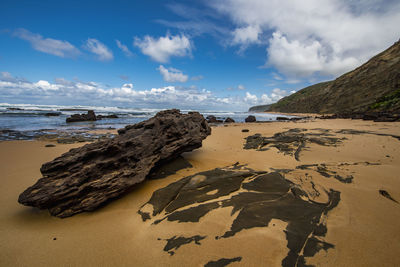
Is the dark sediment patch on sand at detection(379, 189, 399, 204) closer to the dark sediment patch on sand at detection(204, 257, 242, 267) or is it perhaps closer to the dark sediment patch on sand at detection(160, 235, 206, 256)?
the dark sediment patch on sand at detection(204, 257, 242, 267)

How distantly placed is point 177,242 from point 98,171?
2.30 m

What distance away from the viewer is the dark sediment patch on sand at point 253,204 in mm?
2100

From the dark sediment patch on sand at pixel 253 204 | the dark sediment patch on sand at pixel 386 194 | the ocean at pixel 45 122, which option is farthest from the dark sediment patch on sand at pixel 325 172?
the ocean at pixel 45 122

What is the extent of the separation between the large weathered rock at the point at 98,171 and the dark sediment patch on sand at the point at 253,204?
2.86 feet

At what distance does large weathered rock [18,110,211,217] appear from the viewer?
2.94 m

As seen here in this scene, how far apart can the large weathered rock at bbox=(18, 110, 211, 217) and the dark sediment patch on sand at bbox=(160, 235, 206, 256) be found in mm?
1743

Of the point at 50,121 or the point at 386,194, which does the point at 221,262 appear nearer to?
the point at 386,194

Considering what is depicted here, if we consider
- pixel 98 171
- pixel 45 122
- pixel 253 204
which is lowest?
pixel 45 122

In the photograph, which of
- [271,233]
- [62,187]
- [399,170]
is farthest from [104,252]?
[399,170]

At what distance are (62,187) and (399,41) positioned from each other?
6008cm

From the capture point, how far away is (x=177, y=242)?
7.12 feet

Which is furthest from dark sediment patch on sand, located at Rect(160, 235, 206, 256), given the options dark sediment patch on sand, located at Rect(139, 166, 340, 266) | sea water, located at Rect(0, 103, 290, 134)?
sea water, located at Rect(0, 103, 290, 134)

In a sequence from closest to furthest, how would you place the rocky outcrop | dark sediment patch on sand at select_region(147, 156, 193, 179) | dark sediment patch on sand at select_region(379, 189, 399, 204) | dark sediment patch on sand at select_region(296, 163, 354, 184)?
dark sediment patch on sand at select_region(379, 189, 399, 204) < dark sediment patch on sand at select_region(296, 163, 354, 184) < dark sediment patch on sand at select_region(147, 156, 193, 179) < the rocky outcrop

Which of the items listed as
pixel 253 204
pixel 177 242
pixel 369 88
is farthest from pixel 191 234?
pixel 369 88
